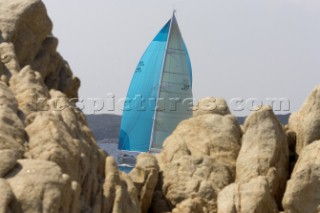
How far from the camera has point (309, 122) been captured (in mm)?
28062

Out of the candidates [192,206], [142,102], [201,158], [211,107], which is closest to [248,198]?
[192,206]

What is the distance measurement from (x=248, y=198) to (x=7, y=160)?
419 inches

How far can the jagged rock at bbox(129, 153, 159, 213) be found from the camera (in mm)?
26875

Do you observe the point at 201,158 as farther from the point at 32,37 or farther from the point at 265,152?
the point at 32,37

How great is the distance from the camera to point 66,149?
1939cm

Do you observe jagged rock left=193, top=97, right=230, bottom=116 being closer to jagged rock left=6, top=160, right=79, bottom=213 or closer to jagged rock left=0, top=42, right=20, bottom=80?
jagged rock left=0, top=42, right=20, bottom=80

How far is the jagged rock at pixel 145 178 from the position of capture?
26875mm

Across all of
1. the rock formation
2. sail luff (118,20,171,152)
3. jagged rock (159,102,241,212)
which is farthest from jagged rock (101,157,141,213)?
sail luff (118,20,171,152)

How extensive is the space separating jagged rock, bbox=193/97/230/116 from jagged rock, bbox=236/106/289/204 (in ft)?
8.78

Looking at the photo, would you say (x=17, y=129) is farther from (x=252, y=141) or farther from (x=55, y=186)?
(x=252, y=141)

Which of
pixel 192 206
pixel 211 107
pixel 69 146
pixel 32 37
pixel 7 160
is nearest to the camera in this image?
pixel 7 160

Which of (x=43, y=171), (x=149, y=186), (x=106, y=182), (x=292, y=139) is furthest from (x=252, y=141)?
(x=43, y=171)

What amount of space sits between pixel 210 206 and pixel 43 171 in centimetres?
1098

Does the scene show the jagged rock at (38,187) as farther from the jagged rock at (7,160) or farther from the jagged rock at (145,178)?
the jagged rock at (145,178)
